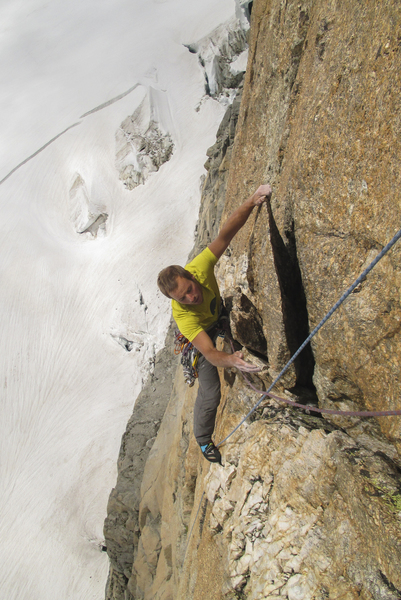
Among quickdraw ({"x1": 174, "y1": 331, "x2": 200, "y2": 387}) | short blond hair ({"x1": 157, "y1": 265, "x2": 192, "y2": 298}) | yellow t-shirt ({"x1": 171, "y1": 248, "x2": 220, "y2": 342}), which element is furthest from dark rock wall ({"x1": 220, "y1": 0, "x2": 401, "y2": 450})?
quickdraw ({"x1": 174, "y1": 331, "x2": 200, "y2": 387})

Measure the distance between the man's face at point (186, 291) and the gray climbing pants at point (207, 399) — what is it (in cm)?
152

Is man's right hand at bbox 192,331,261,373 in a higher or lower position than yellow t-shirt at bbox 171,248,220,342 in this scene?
lower

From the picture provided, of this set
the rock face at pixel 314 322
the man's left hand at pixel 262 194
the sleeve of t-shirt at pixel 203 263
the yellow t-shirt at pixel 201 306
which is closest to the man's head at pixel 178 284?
the yellow t-shirt at pixel 201 306

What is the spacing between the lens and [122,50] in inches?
1310

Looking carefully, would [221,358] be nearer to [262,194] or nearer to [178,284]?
[178,284]

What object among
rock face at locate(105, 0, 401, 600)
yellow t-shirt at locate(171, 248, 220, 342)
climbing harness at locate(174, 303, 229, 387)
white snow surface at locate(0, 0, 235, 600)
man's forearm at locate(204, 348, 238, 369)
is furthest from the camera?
white snow surface at locate(0, 0, 235, 600)

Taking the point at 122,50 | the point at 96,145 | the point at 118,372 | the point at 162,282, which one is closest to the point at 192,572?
the point at 162,282

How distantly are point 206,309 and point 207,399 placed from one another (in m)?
1.72

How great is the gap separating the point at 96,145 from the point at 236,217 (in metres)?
26.3

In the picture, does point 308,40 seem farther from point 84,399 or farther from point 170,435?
point 84,399

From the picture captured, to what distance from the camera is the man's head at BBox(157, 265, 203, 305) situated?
4.66 metres

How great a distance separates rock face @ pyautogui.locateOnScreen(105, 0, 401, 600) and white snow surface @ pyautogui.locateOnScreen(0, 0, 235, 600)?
16.1 m

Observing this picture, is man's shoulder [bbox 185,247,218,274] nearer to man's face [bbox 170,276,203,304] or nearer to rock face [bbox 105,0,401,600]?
rock face [bbox 105,0,401,600]

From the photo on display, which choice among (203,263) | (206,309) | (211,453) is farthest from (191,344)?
(211,453)
